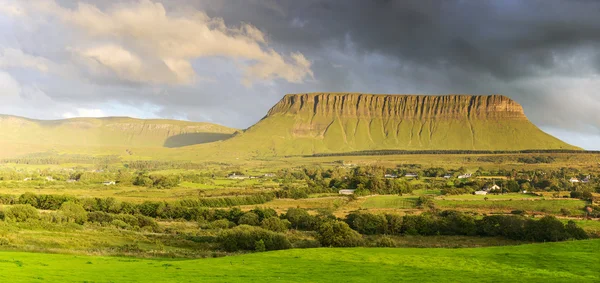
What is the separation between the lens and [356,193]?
414 feet

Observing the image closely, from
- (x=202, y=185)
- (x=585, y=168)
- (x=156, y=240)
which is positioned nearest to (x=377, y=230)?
(x=156, y=240)

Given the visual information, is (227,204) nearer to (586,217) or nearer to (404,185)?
(404,185)

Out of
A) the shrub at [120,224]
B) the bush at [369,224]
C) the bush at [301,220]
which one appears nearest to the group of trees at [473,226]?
the bush at [369,224]

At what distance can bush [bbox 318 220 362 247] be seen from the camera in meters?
50.6

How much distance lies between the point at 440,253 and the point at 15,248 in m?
37.4

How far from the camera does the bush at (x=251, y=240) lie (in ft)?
162

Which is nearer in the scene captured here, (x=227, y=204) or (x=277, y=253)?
(x=277, y=253)

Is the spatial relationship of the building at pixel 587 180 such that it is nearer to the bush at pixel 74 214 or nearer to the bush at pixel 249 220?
the bush at pixel 249 220

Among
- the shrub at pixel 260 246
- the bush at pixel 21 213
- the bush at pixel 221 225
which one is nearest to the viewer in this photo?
the shrub at pixel 260 246

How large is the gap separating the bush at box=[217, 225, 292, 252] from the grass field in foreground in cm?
1444

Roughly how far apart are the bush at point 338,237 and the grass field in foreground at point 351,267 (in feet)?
50.2

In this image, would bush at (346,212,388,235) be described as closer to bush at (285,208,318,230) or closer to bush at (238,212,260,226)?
bush at (285,208,318,230)

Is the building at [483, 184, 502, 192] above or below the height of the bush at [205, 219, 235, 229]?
above

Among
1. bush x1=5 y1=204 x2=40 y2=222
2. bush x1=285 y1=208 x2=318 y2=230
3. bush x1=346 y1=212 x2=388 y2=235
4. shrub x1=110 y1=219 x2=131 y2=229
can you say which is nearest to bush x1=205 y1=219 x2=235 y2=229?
bush x1=285 y1=208 x2=318 y2=230
